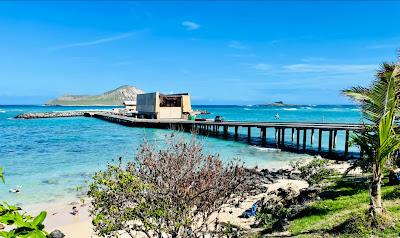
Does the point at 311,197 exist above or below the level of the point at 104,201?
below

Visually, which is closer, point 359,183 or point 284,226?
point 284,226

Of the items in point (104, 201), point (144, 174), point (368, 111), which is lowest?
point (104, 201)

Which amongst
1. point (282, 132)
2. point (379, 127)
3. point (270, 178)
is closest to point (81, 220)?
point (270, 178)

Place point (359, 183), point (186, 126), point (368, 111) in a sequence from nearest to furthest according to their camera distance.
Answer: point (368, 111) < point (359, 183) < point (186, 126)

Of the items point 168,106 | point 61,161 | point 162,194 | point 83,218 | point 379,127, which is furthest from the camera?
point 168,106

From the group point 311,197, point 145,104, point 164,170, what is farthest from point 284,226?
point 145,104

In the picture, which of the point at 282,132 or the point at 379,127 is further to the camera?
the point at 282,132

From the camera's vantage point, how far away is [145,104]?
219ft

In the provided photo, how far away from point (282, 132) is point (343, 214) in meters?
28.9

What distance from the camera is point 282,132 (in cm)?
3828

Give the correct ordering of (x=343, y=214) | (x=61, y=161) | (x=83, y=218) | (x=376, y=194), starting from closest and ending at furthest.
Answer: (x=376, y=194)
(x=343, y=214)
(x=83, y=218)
(x=61, y=161)

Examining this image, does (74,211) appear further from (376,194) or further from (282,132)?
(282,132)

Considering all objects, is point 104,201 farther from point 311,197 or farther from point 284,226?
point 311,197

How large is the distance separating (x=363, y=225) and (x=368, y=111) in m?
2.81
